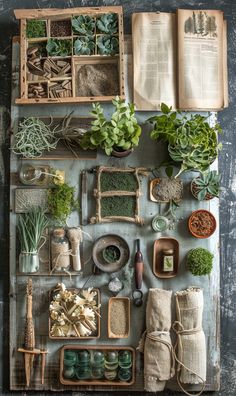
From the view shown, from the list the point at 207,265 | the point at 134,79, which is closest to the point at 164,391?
the point at 207,265

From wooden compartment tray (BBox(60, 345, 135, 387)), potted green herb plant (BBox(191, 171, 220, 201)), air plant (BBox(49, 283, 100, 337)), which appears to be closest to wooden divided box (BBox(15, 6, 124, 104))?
potted green herb plant (BBox(191, 171, 220, 201))

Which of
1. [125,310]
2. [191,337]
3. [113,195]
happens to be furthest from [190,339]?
[113,195]

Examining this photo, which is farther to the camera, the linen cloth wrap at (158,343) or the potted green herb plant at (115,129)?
the linen cloth wrap at (158,343)

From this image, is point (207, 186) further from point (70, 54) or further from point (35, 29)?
point (35, 29)

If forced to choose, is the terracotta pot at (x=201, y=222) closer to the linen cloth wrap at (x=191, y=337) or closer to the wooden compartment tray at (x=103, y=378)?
the linen cloth wrap at (x=191, y=337)

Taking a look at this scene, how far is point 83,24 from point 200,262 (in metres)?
1.91

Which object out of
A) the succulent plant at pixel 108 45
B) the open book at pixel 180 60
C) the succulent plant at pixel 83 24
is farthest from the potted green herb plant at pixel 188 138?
the succulent plant at pixel 83 24

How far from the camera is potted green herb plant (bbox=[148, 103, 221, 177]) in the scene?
3613mm

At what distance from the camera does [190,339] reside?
146 inches

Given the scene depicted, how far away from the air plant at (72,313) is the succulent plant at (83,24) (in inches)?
73.3

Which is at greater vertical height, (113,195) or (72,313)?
(113,195)

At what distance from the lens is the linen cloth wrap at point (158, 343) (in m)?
3.69

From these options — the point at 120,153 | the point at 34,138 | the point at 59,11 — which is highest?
the point at 59,11

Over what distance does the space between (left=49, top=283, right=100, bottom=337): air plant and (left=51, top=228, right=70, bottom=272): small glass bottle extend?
16 cm
